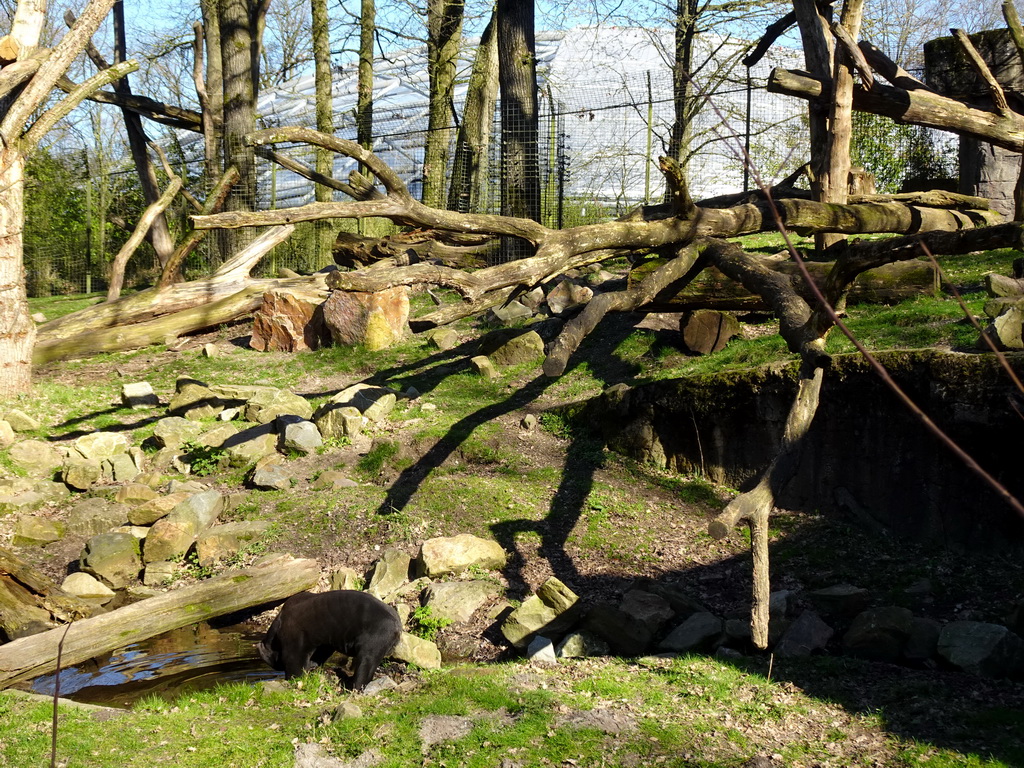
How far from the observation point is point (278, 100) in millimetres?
30703

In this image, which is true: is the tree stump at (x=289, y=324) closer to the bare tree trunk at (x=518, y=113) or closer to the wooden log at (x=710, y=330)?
the bare tree trunk at (x=518, y=113)

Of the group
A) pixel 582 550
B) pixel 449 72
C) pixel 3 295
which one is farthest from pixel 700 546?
pixel 449 72

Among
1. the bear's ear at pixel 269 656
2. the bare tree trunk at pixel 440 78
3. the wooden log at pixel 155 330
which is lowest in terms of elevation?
the bear's ear at pixel 269 656

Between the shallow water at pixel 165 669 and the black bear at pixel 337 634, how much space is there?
0.24m

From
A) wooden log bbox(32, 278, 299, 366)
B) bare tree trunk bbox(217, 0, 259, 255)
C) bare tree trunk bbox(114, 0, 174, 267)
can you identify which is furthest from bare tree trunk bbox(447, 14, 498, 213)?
bare tree trunk bbox(114, 0, 174, 267)

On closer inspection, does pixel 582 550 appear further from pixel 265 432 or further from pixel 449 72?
pixel 449 72

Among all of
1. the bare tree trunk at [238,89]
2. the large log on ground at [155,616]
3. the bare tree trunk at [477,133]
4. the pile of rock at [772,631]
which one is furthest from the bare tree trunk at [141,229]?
the pile of rock at [772,631]

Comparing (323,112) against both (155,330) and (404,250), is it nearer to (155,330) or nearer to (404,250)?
(404,250)

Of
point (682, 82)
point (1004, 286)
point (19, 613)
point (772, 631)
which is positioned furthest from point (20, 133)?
point (682, 82)

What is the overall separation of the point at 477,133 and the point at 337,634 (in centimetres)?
1307

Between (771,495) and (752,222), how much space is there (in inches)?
190

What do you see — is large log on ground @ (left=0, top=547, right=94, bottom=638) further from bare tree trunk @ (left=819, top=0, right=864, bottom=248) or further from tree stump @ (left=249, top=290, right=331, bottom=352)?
bare tree trunk @ (left=819, top=0, right=864, bottom=248)

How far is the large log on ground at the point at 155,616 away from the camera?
5.29m

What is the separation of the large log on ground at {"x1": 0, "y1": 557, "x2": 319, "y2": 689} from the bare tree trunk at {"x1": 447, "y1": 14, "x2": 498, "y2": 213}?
9593 mm
